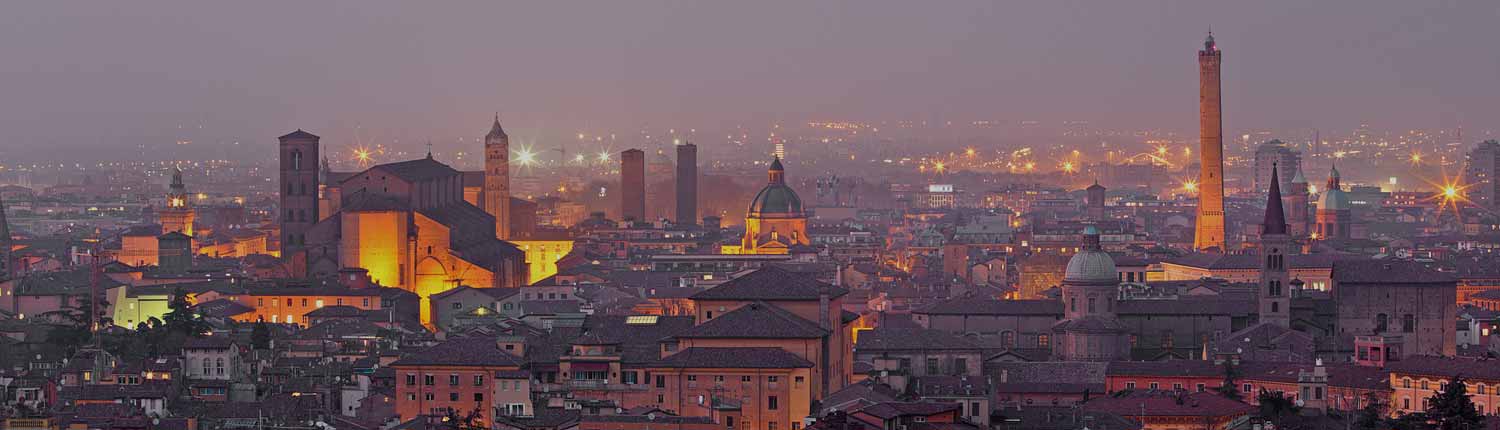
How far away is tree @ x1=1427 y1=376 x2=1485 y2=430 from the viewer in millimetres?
49969

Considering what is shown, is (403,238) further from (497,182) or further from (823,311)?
(823,311)

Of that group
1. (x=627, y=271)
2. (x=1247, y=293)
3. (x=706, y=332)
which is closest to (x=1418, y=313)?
(x=1247, y=293)

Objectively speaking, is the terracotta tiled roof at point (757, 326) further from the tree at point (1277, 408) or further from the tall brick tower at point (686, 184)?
the tall brick tower at point (686, 184)

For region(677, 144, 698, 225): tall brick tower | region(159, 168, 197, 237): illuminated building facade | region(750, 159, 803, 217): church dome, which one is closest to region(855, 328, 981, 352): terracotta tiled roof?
region(750, 159, 803, 217): church dome

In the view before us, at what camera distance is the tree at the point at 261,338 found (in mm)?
66625

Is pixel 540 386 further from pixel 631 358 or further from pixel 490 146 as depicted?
pixel 490 146

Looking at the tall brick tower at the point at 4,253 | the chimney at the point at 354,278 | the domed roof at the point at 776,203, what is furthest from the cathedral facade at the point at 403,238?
the domed roof at the point at 776,203

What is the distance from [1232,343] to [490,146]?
50.8 meters

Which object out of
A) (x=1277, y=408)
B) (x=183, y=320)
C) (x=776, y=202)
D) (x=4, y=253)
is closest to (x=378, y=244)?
(x=183, y=320)

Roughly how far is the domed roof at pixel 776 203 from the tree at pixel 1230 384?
5371cm

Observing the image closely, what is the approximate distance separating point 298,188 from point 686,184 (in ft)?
182

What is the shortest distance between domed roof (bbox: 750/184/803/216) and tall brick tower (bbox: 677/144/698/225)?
90.8 ft

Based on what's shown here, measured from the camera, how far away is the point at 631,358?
52.8 meters

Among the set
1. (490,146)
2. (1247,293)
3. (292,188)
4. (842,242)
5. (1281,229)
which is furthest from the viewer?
(842,242)
